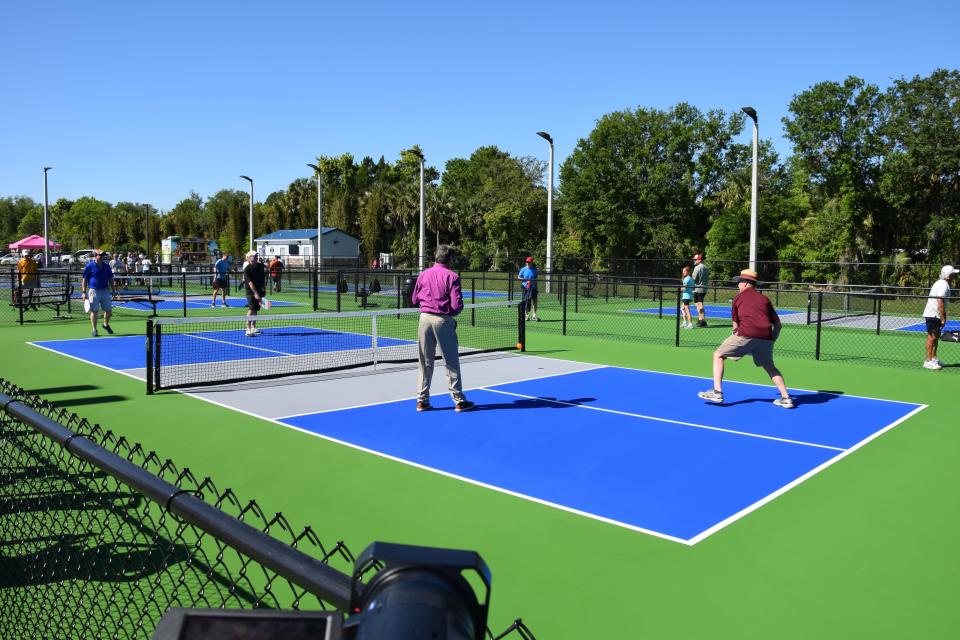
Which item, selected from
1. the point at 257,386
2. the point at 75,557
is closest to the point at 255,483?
the point at 75,557

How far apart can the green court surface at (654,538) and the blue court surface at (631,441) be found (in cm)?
34

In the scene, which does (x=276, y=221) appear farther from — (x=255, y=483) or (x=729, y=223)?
(x=255, y=483)

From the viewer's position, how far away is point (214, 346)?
17.6 meters

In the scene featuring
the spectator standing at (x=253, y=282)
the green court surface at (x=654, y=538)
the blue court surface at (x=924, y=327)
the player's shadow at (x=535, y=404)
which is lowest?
the green court surface at (x=654, y=538)

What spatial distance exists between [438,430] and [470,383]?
3407 mm

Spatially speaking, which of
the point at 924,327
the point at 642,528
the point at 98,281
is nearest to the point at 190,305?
the point at 98,281

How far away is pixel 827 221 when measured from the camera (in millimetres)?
42156

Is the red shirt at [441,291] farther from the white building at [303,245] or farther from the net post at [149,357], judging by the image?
the white building at [303,245]

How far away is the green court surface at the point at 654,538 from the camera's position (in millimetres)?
5016

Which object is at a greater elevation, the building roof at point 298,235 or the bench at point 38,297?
the building roof at point 298,235

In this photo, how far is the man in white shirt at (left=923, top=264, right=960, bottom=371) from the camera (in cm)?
1506

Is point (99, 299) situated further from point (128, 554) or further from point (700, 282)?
point (700, 282)

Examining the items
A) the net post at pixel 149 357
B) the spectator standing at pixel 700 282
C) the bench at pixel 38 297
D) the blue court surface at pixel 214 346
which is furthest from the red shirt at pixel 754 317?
the bench at pixel 38 297

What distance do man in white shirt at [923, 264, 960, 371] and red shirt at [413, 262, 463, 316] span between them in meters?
9.59
